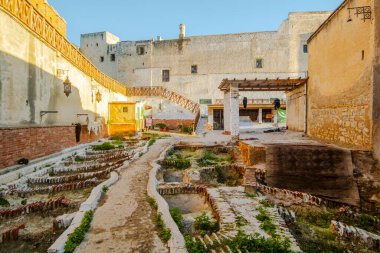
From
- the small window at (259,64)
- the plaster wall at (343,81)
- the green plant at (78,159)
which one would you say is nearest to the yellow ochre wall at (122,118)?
the green plant at (78,159)

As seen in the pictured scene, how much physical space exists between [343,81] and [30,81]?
1176 cm

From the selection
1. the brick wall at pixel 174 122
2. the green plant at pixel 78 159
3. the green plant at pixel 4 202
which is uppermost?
the brick wall at pixel 174 122

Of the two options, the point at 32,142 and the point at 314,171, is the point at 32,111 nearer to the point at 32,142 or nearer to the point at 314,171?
the point at 32,142

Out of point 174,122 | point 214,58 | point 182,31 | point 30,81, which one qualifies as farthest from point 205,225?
point 182,31

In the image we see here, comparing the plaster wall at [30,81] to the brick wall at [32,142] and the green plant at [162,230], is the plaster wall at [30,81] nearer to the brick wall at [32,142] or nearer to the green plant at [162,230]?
the brick wall at [32,142]

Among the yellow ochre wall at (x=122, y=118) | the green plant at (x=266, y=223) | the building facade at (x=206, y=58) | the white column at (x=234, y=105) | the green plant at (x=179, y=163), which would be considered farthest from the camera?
the building facade at (x=206, y=58)

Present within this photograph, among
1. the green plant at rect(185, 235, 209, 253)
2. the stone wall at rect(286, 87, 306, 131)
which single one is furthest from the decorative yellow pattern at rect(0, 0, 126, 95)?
the stone wall at rect(286, 87, 306, 131)

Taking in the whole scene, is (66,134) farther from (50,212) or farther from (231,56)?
(231,56)

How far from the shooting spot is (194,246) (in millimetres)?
3812

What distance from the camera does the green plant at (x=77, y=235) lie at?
3686 millimetres

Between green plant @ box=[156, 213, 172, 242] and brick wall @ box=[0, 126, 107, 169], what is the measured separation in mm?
5393

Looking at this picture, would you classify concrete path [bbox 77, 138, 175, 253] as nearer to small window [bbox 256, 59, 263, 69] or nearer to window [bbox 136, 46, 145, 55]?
small window [bbox 256, 59, 263, 69]

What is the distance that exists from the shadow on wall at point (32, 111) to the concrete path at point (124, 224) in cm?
366

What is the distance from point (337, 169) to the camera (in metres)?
9.11
